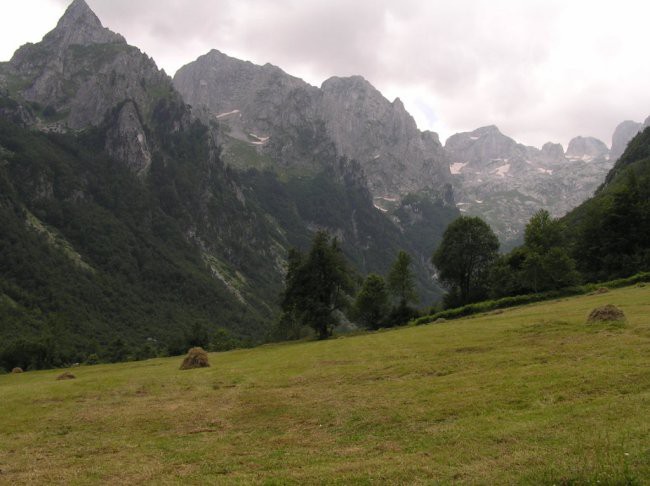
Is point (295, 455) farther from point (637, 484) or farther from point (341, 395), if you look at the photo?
point (637, 484)

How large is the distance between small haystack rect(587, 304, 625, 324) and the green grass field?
3.66 feet

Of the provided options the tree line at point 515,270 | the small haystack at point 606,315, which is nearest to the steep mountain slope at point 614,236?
the tree line at point 515,270

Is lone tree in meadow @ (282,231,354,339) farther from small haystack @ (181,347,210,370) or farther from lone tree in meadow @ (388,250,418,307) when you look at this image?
small haystack @ (181,347,210,370)

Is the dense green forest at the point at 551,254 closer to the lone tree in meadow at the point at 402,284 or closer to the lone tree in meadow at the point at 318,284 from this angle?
the lone tree in meadow at the point at 402,284

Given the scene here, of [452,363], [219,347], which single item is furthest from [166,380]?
[219,347]

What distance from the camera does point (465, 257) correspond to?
100250 mm

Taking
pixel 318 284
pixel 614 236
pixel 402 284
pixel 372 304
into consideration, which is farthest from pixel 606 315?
pixel 372 304

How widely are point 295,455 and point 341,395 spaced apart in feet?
28.8

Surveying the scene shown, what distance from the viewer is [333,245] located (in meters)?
83.1

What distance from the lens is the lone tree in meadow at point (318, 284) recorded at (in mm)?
79188

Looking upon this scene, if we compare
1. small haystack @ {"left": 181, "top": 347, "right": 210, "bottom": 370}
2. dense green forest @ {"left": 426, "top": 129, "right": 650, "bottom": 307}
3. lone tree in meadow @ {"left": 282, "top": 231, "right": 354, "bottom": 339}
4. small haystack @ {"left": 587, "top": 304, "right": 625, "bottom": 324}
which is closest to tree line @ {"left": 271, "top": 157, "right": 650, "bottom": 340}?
lone tree in meadow @ {"left": 282, "top": 231, "right": 354, "bottom": 339}

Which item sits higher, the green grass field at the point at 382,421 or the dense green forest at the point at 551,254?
the dense green forest at the point at 551,254

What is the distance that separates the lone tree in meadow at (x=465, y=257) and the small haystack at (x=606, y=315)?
63.2 meters

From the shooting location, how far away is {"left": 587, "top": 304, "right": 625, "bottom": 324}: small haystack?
34.0 metres
